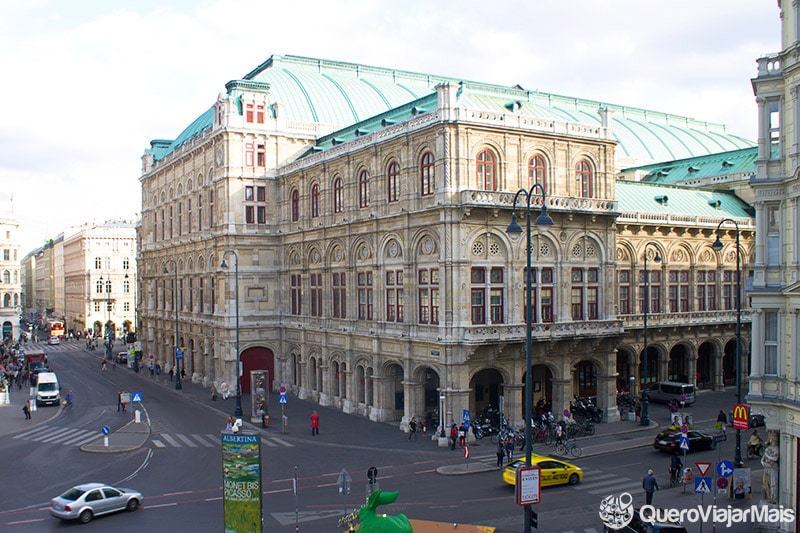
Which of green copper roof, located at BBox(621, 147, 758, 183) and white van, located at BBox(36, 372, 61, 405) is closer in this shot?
white van, located at BBox(36, 372, 61, 405)

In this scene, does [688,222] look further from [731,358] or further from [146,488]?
[146,488]

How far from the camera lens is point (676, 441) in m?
38.1

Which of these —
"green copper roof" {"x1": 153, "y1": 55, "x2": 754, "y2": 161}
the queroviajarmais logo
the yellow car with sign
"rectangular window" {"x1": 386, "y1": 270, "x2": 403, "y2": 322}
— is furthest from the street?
"green copper roof" {"x1": 153, "y1": 55, "x2": 754, "y2": 161}

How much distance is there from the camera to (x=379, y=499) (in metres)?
20.1

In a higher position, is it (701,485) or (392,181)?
(392,181)

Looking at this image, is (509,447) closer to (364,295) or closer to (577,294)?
(577,294)

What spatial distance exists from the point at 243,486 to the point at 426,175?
26350mm

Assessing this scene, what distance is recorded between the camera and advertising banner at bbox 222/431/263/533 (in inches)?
890

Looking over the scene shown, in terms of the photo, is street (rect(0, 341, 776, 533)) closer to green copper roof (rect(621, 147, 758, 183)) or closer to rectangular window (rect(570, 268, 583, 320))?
rectangular window (rect(570, 268, 583, 320))

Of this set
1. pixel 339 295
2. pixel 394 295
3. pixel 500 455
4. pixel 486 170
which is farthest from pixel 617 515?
pixel 339 295

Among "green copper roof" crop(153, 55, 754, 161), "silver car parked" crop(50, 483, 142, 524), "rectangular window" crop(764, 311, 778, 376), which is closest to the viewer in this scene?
"rectangular window" crop(764, 311, 778, 376)

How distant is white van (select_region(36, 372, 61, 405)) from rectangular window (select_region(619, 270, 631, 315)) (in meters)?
45.1

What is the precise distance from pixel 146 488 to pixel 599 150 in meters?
34.1

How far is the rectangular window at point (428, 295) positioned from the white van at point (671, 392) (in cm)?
2195
